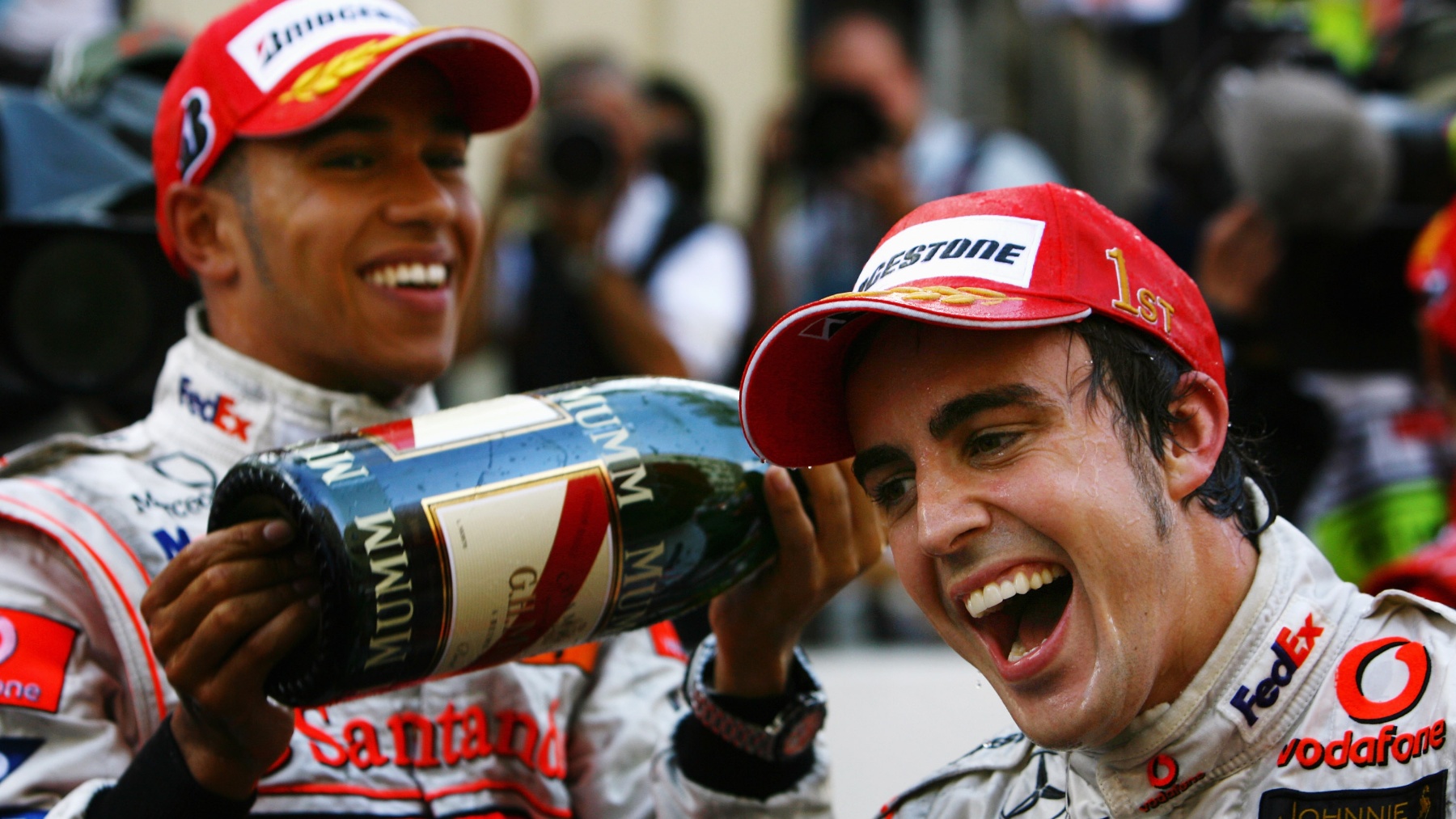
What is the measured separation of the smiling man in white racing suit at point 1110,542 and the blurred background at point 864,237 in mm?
502

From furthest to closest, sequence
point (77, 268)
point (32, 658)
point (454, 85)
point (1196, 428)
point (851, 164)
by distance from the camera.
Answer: point (851, 164), point (77, 268), point (454, 85), point (32, 658), point (1196, 428)

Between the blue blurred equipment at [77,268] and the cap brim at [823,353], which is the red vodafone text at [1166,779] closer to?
the cap brim at [823,353]

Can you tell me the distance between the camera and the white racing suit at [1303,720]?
6.02ft

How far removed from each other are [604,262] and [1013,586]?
122 inches

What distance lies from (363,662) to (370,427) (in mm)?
323

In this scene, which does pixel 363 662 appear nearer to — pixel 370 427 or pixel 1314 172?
pixel 370 427

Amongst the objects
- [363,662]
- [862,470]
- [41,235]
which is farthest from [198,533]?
[41,235]

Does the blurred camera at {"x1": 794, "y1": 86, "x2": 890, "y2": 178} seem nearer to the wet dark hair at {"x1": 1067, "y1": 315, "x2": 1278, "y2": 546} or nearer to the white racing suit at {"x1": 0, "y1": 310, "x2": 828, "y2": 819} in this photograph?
the white racing suit at {"x1": 0, "y1": 310, "x2": 828, "y2": 819}

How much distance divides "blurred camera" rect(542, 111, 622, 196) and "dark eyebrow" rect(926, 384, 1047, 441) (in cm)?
303

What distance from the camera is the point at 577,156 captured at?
15.6ft

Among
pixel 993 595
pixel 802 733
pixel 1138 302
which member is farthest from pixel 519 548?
pixel 1138 302

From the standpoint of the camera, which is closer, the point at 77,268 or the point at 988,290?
the point at 988,290

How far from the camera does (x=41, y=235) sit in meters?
3.46

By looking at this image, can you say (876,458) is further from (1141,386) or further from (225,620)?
(225,620)
